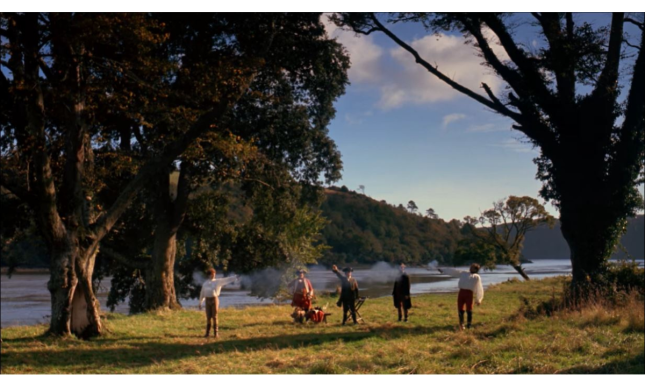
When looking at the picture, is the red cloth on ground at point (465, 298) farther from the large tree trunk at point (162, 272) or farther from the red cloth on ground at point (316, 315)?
the large tree trunk at point (162, 272)

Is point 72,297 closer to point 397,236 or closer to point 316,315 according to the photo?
point 316,315

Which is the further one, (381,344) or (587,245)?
(587,245)

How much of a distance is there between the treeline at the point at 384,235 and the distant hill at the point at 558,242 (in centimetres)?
195

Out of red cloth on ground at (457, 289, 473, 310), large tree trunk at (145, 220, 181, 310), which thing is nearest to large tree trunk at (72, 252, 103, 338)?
large tree trunk at (145, 220, 181, 310)

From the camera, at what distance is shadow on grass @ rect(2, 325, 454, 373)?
929 cm

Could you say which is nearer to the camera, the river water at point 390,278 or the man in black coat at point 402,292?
the river water at point 390,278

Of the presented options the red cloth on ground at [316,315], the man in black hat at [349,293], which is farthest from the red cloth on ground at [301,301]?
the man in black hat at [349,293]

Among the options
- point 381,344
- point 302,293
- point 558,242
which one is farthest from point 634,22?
point 302,293

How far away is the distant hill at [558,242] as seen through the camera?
12273 millimetres

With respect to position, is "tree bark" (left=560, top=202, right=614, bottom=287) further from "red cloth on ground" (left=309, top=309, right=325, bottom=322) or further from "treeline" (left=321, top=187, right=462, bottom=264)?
"red cloth on ground" (left=309, top=309, right=325, bottom=322)

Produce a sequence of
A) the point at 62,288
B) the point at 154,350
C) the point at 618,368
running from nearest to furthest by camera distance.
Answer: the point at 618,368 → the point at 154,350 → the point at 62,288

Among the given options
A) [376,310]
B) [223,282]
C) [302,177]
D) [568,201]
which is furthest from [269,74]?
[568,201]

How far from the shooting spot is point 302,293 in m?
13.0

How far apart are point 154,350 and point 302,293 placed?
3702 mm
